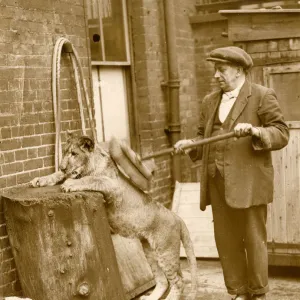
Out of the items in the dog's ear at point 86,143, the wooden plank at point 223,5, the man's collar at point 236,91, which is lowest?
the dog's ear at point 86,143

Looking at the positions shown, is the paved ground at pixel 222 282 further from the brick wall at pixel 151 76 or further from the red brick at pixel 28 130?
the red brick at pixel 28 130

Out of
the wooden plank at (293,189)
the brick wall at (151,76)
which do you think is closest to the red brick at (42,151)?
the brick wall at (151,76)

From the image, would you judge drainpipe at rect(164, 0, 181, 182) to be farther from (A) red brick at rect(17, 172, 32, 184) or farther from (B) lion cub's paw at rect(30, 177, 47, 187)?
(B) lion cub's paw at rect(30, 177, 47, 187)

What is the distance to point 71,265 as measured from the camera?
5434 millimetres

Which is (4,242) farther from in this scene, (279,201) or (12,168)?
(279,201)

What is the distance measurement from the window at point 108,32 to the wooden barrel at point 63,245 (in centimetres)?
281

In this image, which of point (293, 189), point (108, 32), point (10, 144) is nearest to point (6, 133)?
point (10, 144)

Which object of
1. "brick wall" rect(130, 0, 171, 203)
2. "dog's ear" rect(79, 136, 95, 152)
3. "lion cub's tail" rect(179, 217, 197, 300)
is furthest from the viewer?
"brick wall" rect(130, 0, 171, 203)

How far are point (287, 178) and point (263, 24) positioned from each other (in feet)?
5.31

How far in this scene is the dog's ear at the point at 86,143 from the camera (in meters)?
5.65

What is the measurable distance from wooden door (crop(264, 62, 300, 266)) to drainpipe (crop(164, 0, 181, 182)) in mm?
2166

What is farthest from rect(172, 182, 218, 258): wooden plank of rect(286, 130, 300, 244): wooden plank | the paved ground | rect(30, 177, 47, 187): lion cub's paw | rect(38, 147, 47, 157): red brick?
rect(30, 177, 47, 187): lion cub's paw

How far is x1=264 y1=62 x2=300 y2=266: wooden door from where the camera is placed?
6.91 m

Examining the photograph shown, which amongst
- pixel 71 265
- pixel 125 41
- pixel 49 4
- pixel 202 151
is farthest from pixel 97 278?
pixel 125 41
